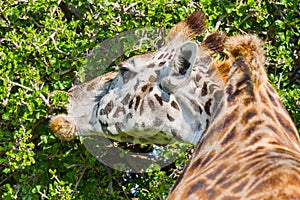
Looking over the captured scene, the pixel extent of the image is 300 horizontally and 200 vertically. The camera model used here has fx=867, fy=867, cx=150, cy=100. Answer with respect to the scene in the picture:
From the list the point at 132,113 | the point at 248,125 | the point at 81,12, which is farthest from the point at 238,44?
the point at 81,12

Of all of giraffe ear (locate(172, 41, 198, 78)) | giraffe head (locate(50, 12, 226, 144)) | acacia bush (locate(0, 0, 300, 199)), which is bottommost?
acacia bush (locate(0, 0, 300, 199))

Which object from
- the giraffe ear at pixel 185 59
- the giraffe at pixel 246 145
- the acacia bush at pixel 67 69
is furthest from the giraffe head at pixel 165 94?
the acacia bush at pixel 67 69

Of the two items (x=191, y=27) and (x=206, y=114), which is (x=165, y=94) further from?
(x=191, y=27)

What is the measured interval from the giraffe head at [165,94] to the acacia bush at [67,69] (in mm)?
845

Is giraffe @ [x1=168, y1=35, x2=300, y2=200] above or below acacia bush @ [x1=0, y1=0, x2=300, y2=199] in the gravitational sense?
above

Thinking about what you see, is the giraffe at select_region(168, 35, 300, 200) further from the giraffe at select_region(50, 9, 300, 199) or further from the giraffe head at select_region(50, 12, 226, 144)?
the giraffe head at select_region(50, 12, 226, 144)

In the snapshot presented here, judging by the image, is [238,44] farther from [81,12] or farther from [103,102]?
[81,12]

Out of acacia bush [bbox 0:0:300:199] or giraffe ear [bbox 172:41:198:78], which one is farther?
acacia bush [bbox 0:0:300:199]

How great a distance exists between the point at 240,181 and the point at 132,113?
1048 mm

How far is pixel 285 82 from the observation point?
16.1 feet

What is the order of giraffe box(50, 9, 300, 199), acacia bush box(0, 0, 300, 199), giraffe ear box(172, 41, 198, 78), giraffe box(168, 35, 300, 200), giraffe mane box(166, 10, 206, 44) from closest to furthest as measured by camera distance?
giraffe box(168, 35, 300, 200) < giraffe box(50, 9, 300, 199) < giraffe ear box(172, 41, 198, 78) < giraffe mane box(166, 10, 206, 44) < acacia bush box(0, 0, 300, 199)

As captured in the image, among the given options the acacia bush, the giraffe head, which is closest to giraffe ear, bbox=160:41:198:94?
the giraffe head

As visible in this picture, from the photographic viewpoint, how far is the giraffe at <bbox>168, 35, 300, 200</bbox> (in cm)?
247

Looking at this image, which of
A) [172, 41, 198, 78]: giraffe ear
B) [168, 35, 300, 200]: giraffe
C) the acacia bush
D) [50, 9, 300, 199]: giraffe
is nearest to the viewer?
[168, 35, 300, 200]: giraffe
